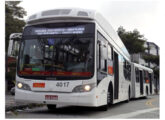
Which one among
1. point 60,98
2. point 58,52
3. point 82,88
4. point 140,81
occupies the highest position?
point 58,52

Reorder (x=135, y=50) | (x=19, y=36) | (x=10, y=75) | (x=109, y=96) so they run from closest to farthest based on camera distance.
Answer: (x=19, y=36), (x=109, y=96), (x=10, y=75), (x=135, y=50)

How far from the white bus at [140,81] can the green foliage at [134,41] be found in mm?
13449

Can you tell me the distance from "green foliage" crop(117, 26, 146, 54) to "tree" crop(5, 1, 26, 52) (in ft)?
48.9

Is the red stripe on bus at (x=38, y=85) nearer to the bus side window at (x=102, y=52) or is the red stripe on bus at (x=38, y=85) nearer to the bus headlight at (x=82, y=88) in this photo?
the bus headlight at (x=82, y=88)

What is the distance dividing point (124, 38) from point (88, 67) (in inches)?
1238

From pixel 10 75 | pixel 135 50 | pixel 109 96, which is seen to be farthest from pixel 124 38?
pixel 109 96

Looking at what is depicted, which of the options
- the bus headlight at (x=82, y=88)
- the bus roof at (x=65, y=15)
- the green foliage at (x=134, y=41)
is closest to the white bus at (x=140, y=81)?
the bus roof at (x=65, y=15)

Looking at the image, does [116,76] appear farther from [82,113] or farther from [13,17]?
[13,17]

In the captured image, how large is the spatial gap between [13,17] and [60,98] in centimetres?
2414

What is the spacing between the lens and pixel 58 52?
28.2ft

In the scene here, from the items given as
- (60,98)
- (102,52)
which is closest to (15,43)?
(60,98)

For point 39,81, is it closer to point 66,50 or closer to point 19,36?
point 66,50

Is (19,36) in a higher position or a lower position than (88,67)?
higher

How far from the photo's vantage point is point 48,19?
29.8 ft
